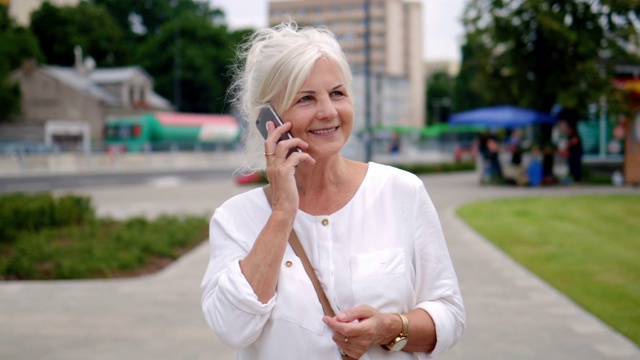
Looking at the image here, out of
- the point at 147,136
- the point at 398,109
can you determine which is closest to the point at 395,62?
the point at 398,109

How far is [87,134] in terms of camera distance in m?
53.7

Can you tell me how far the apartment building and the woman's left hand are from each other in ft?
317

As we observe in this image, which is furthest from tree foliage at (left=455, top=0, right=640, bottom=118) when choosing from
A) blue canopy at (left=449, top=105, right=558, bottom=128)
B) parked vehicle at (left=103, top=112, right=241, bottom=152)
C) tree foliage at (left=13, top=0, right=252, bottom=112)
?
tree foliage at (left=13, top=0, right=252, bottom=112)

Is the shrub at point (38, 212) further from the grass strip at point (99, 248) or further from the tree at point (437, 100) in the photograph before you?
the tree at point (437, 100)

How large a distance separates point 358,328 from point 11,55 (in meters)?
56.2

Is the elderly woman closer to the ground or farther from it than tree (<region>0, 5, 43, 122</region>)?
closer to the ground

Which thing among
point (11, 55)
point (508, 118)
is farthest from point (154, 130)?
point (508, 118)

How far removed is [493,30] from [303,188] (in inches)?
907

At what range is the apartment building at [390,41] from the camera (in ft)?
349

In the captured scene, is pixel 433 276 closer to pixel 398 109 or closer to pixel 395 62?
pixel 398 109

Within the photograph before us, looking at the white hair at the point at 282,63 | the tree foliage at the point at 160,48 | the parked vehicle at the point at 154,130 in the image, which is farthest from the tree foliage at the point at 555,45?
the tree foliage at the point at 160,48

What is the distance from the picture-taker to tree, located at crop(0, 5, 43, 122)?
49188mm

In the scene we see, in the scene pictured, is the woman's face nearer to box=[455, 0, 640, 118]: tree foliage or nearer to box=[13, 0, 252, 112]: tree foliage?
box=[455, 0, 640, 118]: tree foliage

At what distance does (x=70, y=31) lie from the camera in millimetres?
67938
